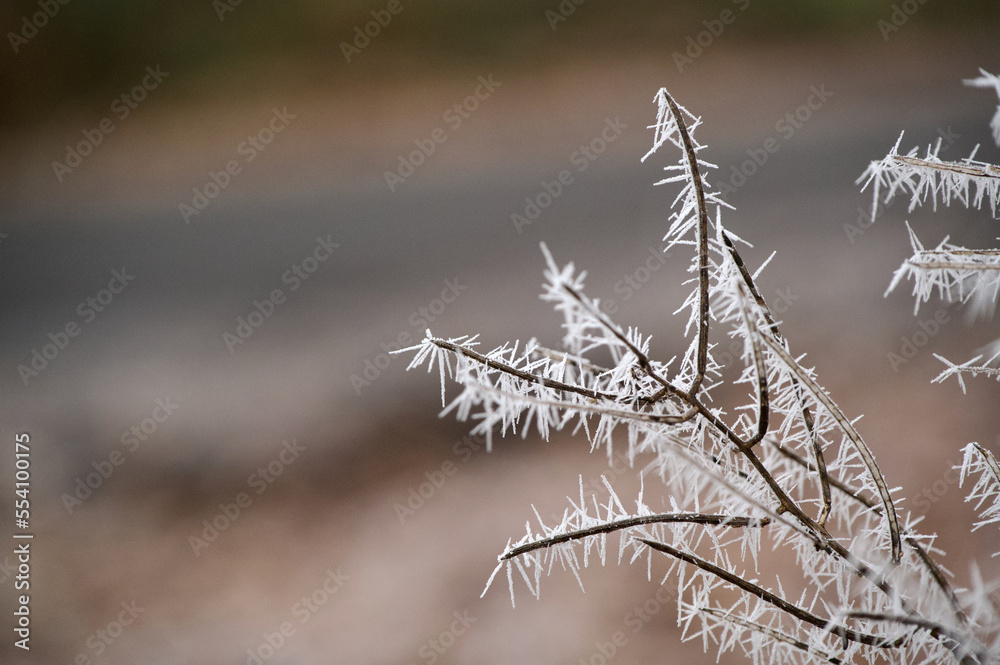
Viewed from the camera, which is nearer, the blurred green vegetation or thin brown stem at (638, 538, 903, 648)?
thin brown stem at (638, 538, 903, 648)

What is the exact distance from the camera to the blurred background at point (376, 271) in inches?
52.2

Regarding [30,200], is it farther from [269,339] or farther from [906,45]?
[906,45]

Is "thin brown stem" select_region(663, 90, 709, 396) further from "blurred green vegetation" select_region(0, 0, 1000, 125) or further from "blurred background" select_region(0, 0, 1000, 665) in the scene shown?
"blurred green vegetation" select_region(0, 0, 1000, 125)

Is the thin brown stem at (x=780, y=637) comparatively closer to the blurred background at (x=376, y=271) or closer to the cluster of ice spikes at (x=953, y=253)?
the cluster of ice spikes at (x=953, y=253)

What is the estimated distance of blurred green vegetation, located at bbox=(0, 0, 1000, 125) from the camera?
2.56m

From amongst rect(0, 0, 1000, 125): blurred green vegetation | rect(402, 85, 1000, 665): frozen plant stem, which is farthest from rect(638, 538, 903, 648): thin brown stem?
rect(0, 0, 1000, 125): blurred green vegetation

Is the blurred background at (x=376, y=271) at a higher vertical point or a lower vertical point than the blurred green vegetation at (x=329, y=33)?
lower

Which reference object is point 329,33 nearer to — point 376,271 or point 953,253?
point 376,271

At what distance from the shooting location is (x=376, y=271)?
2164 millimetres

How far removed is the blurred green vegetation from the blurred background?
12 millimetres

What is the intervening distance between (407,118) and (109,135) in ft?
3.86

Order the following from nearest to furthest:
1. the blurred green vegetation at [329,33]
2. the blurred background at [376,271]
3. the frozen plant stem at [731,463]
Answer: the frozen plant stem at [731,463] < the blurred background at [376,271] < the blurred green vegetation at [329,33]

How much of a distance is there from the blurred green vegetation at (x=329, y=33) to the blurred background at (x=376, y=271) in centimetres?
1

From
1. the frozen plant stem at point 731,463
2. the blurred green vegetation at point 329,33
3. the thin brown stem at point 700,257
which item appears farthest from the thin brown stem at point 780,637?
the blurred green vegetation at point 329,33
